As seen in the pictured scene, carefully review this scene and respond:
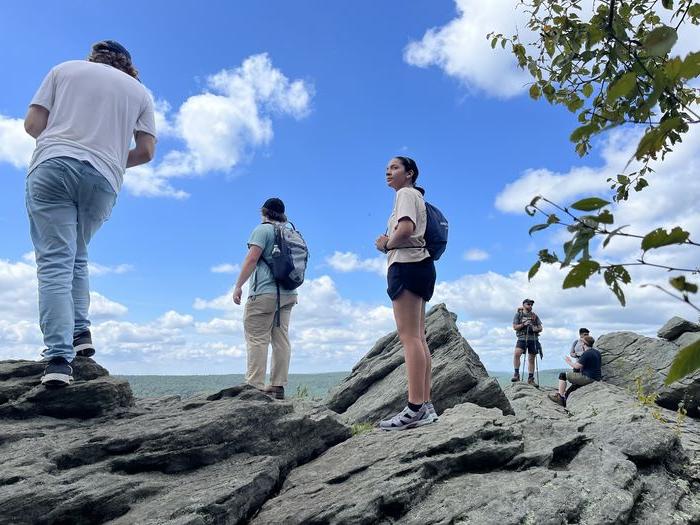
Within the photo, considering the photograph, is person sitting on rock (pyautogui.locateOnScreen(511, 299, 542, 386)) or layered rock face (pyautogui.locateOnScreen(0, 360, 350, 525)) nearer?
layered rock face (pyautogui.locateOnScreen(0, 360, 350, 525))

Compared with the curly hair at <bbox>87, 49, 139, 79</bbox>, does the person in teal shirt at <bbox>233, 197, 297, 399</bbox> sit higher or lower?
lower

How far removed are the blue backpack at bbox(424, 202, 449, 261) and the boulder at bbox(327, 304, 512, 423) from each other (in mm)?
4857

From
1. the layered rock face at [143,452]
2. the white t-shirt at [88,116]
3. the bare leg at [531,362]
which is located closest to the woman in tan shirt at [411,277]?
the layered rock face at [143,452]

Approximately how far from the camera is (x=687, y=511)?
624 centimetres

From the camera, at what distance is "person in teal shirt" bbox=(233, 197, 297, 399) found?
30.9 feet

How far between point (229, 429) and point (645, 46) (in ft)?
20.8

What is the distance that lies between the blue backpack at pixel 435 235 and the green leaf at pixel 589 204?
552 centimetres

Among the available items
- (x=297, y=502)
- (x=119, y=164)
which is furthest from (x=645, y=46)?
(x=119, y=164)

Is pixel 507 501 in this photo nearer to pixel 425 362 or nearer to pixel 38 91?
pixel 425 362

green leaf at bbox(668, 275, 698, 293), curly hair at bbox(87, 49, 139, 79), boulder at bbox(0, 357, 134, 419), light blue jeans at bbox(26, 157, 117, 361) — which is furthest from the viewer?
curly hair at bbox(87, 49, 139, 79)

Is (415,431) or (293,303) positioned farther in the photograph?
(293,303)

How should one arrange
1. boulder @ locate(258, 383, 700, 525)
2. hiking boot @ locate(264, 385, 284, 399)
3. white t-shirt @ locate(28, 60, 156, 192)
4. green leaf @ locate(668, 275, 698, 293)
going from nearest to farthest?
green leaf @ locate(668, 275, 698, 293), boulder @ locate(258, 383, 700, 525), white t-shirt @ locate(28, 60, 156, 192), hiking boot @ locate(264, 385, 284, 399)

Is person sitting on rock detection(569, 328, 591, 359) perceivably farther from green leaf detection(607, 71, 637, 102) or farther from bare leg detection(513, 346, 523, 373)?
green leaf detection(607, 71, 637, 102)

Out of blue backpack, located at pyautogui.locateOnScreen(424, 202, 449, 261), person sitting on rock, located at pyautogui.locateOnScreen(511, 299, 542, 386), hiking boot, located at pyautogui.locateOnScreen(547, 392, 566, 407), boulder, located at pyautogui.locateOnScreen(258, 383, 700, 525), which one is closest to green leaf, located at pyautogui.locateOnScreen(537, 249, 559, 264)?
boulder, located at pyautogui.locateOnScreen(258, 383, 700, 525)
